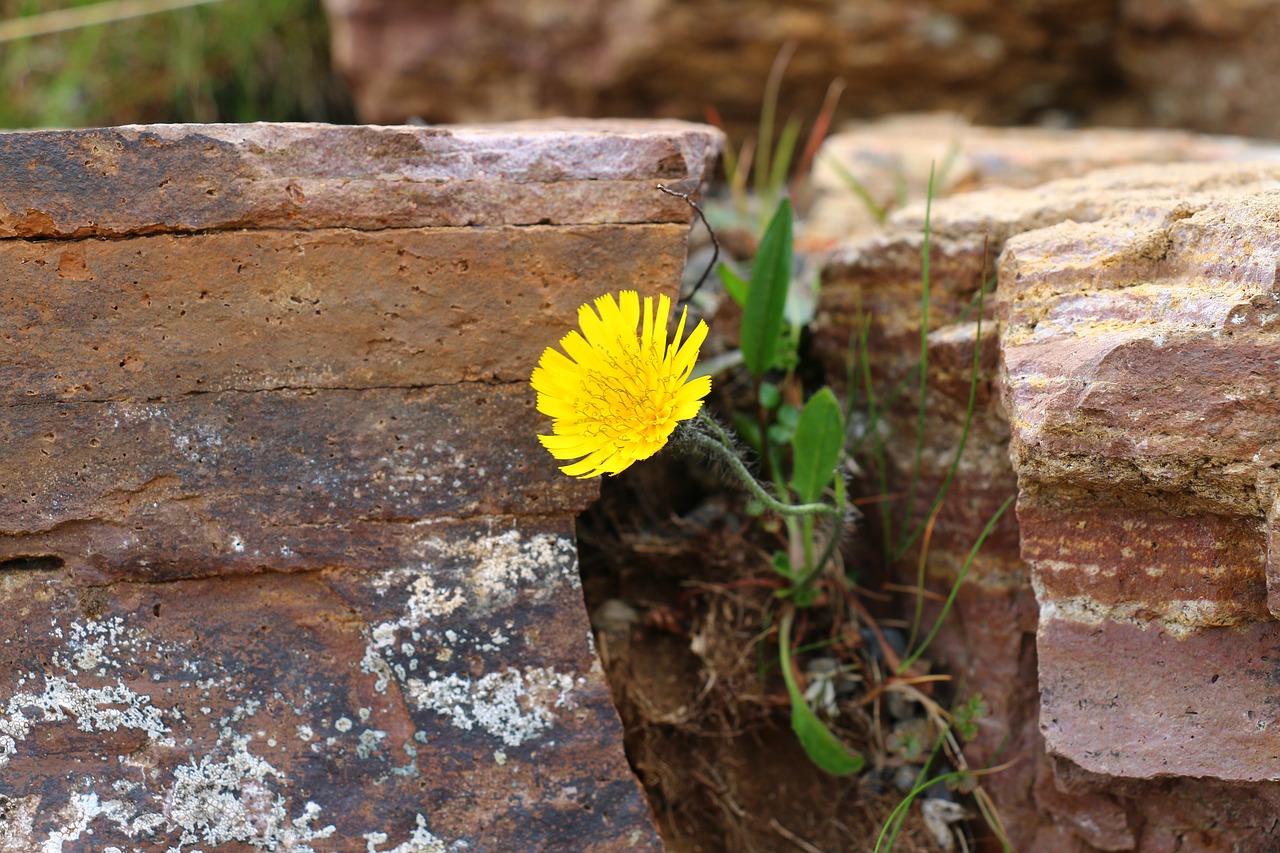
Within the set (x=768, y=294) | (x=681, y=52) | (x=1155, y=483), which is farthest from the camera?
(x=681, y=52)

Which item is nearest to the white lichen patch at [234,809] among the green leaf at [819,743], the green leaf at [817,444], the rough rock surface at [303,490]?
the rough rock surface at [303,490]

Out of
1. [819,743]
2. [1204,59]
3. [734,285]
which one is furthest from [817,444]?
[1204,59]

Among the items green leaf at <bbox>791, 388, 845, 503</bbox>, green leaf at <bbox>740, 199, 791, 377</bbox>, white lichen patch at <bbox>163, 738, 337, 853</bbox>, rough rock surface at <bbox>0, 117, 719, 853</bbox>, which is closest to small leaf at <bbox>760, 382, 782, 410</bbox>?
green leaf at <bbox>740, 199, 791, 377</bbox>

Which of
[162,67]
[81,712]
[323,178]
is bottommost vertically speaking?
[81,712]

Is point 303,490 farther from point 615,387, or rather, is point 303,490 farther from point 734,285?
point 734,285

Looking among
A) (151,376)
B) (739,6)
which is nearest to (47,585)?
(151,376)

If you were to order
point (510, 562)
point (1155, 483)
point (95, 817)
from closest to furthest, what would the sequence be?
point (1155, 483) → point (95, 817) → point (510, 562)
